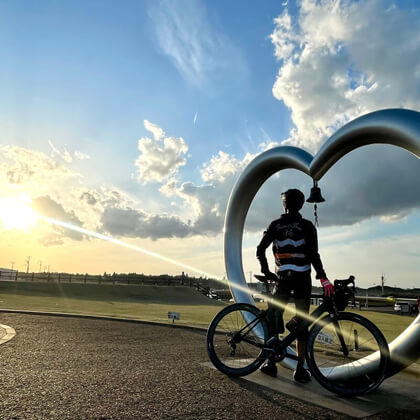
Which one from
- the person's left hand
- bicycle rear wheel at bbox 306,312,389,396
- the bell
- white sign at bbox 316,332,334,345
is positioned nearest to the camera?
bicycle rear wheel at bbox 306,312,389,396

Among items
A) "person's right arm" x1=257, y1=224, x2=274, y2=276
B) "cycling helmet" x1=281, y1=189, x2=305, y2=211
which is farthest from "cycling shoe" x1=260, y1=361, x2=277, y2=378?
"cycling helmet" x1=281, y1=189, x2=305, y2=211

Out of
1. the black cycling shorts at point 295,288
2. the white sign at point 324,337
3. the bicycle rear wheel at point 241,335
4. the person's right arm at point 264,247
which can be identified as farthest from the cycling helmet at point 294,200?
the white sign at point 324,337

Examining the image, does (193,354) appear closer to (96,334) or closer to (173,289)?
(96,334)

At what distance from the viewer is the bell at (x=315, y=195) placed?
5.11m

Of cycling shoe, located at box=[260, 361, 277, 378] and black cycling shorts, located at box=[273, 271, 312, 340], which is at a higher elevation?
black cycling shorts, located at box=[273, 271, 312, 340]

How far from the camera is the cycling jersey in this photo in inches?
167

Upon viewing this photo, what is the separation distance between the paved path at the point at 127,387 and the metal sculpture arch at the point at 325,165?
2.20ft

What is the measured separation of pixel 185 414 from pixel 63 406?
3.30 feet

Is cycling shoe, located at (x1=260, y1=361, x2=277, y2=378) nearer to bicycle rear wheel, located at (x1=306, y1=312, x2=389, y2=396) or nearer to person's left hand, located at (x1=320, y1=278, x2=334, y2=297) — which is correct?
bicycle rear wheel, located at (x1=306, y1=312, x2=389, y2=396)

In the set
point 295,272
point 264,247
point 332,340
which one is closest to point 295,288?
point 295,272

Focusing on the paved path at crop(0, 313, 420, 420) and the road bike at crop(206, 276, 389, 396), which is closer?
the paved path at crop(0, 313, 420, 420)

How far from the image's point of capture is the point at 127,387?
12.2 feet

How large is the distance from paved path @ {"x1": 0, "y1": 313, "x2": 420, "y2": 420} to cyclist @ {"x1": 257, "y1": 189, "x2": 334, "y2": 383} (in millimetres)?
632

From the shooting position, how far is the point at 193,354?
566cm
